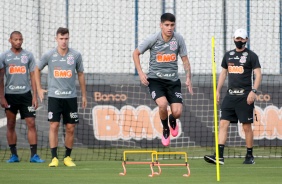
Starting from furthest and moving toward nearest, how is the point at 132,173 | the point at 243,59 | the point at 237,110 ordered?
the point at 237,110, the point at 243,59, the point at 132,173

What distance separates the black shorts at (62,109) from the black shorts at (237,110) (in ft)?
8.41

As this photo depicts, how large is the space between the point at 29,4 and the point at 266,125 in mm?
5906

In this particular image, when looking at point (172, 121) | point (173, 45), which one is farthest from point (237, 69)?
point (173, 45)

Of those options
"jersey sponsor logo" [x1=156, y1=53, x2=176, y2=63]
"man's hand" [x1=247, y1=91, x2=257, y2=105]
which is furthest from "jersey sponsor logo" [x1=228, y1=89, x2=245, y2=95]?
"jersey sponsor logo" [x1=156, y1=53, x2=176, y2=63]

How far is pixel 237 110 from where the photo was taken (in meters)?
15.0

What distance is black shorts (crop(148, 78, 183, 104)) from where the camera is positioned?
13.7m

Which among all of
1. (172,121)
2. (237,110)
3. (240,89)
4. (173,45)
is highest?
(173,45)

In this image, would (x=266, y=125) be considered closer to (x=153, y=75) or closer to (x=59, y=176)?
(x=153, y=75)

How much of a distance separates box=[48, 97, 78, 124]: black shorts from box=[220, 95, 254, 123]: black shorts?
2563mm

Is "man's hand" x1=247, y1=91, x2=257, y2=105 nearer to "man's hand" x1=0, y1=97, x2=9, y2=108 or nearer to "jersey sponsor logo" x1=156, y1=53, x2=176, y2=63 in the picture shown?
"jersey sponsor logo" x1=156, y1=53, x2=176, y2=63

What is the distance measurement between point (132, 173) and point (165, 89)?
1486 mm

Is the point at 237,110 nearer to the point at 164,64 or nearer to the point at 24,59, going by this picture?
the point at 164,64

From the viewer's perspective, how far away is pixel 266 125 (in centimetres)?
1900

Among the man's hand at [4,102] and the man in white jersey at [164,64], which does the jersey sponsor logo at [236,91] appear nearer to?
the man in white jersey at [164,64]
